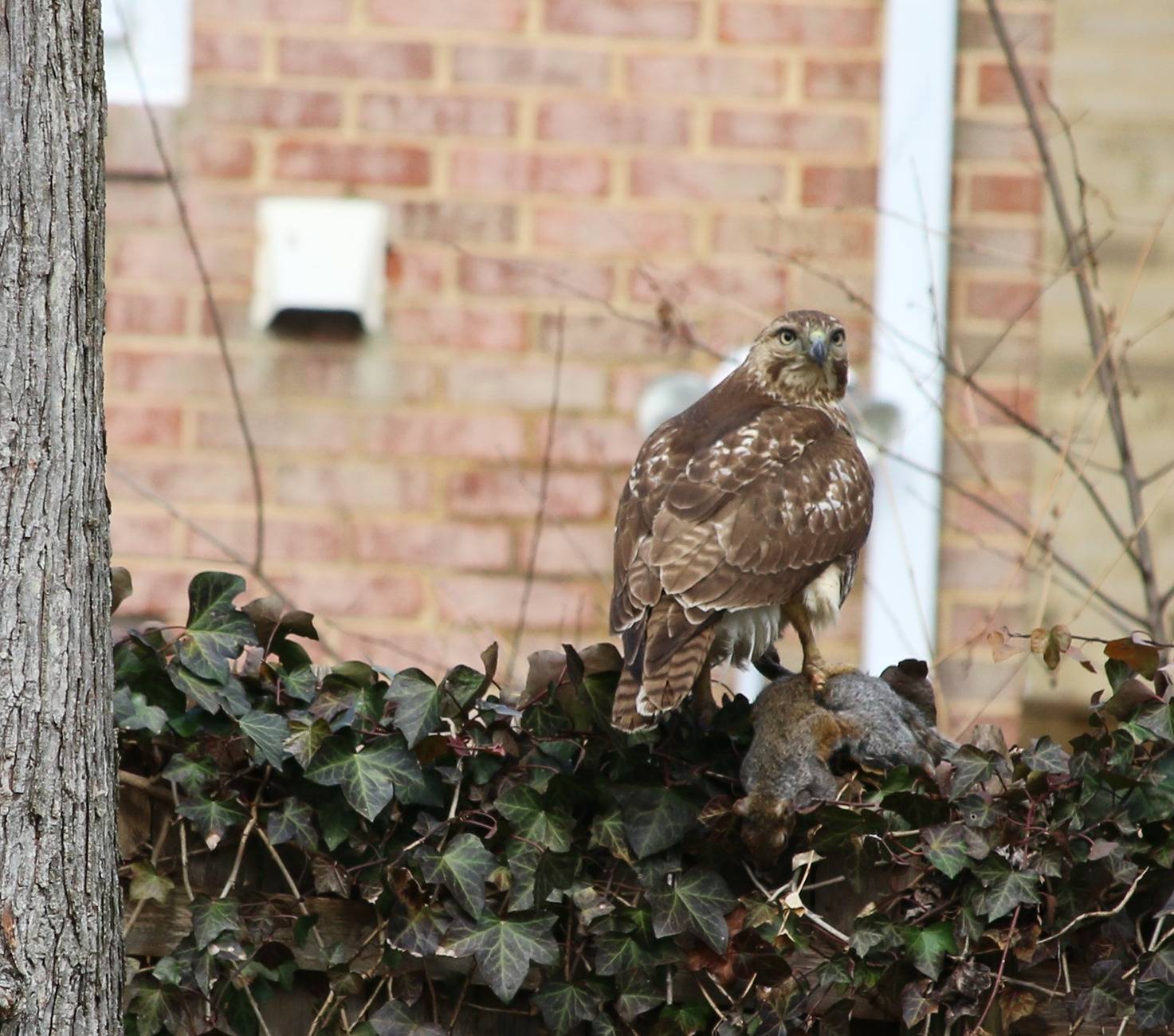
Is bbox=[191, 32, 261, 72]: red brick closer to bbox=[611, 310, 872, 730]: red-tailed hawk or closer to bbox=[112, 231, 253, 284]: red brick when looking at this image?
bbox=[112, 231, 253, 284]: red brick

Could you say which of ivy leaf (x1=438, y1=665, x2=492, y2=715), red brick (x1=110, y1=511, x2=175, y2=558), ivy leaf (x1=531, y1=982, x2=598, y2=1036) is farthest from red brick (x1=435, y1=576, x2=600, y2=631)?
ivy leaf (x1=531, y1=982, x2=598, y2=1036)

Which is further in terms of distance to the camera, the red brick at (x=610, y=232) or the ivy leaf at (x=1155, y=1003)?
the red brick at (x=610, y=232)

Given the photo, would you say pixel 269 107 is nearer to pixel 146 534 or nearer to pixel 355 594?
pixel 146 534

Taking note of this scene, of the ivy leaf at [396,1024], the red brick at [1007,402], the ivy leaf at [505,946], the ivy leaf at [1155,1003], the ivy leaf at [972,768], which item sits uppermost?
the red brick at [1007,402]

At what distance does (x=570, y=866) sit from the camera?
9.64ft

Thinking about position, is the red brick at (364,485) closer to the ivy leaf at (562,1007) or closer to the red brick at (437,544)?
the red brick at (437,544)

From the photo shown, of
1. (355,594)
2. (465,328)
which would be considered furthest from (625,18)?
(355,594)

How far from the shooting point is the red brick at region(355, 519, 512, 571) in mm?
5066

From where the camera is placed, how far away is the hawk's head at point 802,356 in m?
4.11

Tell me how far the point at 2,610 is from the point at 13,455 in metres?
0.21

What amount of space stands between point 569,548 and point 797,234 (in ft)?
3.61

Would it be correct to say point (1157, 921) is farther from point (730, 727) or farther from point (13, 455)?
point (13, 455)

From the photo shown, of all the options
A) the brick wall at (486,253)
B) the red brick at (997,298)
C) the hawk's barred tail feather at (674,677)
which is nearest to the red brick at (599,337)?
the brick wall at (486,253)

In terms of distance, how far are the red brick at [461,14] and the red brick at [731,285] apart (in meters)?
0.82
